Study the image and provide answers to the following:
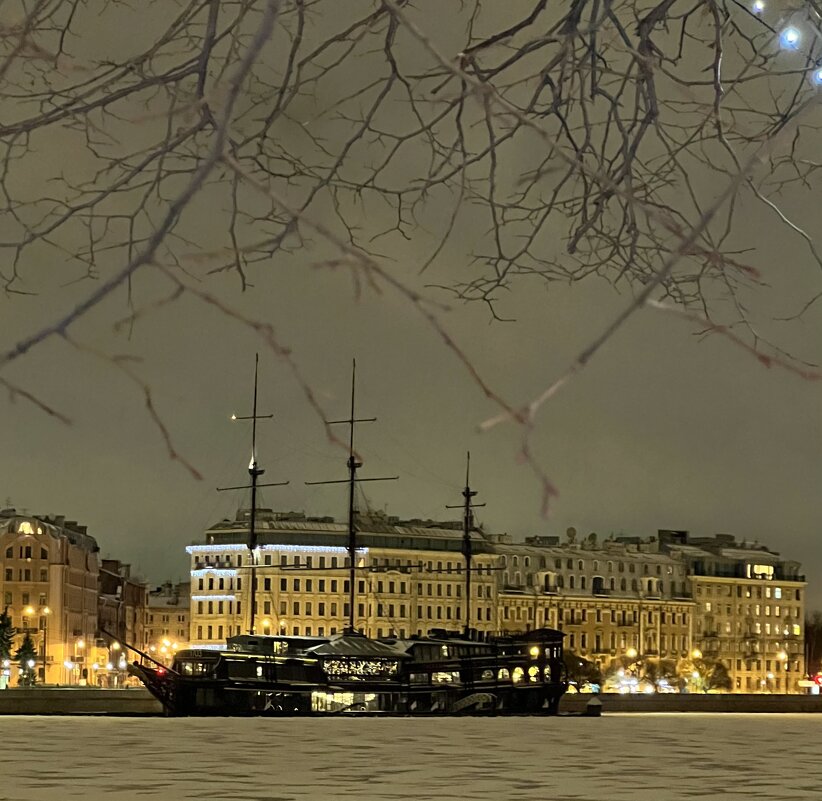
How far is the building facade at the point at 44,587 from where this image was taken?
91.8 meters

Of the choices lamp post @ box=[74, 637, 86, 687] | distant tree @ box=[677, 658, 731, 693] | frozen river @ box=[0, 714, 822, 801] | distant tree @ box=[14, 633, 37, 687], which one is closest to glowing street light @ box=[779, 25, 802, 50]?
frozen river @ box=[0, 714, 822, 801]

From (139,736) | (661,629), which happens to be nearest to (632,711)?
(139,736)

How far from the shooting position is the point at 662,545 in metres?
116

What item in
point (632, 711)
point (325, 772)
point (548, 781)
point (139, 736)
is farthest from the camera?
point (632, 711)

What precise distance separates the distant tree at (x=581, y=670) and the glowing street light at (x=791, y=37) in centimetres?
8982

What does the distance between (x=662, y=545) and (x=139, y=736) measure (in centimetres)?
9816

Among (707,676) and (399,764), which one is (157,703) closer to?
(399,764)

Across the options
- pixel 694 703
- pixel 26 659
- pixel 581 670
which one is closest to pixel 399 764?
pixel 694 703

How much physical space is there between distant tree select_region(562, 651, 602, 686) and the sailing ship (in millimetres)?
54628

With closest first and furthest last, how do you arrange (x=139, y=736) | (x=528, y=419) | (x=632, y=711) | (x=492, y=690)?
(x=528, y=419) → (x=139, y=736) → (x=492, y=690) → (x=632, y=711)

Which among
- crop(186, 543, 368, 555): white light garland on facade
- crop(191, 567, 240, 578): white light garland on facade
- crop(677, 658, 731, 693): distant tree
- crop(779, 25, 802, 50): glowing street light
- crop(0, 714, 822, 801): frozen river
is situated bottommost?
crop(677, 658, 731, 693): distant tree

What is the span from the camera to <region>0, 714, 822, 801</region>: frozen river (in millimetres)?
11000

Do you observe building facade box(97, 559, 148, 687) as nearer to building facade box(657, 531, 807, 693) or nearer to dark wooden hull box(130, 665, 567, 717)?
building facade box(657, 531, 807, 693)

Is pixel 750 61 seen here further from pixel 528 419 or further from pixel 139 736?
pixel 139 736
